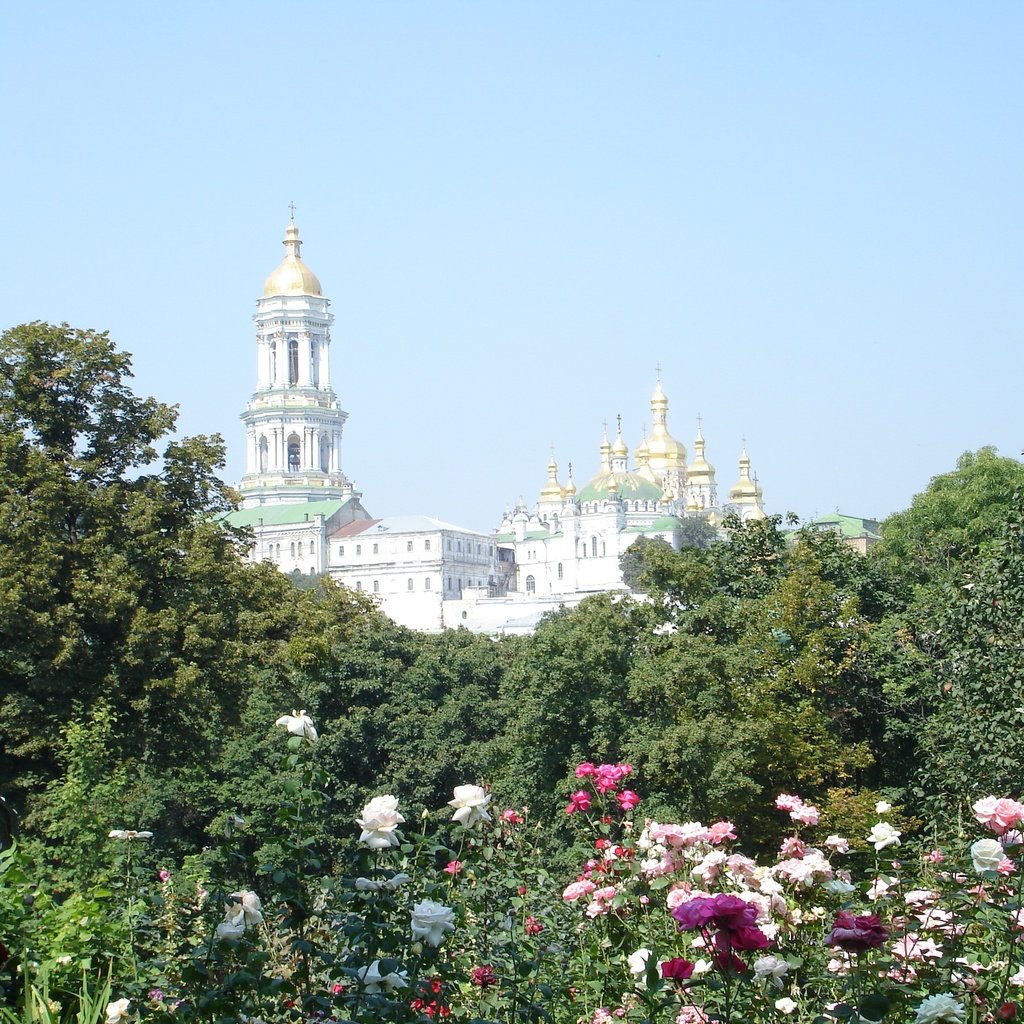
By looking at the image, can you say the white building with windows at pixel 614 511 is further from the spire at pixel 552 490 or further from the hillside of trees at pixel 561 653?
the hillside of trees at pixel 561 653

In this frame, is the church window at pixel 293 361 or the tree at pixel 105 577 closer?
the tree at pixel 105 577

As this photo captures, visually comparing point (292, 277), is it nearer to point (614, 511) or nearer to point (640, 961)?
point (614, 511)

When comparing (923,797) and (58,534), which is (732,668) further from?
(58,534)

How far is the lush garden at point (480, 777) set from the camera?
527 cm

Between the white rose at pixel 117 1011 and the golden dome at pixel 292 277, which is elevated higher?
the golden dome at pixel 292 277

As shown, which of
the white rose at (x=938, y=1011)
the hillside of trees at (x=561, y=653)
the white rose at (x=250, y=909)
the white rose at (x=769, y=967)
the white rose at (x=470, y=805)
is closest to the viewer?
the white rose at (x=938, y=1011)

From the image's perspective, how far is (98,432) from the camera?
63.3 feet

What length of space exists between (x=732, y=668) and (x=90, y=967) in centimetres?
1458

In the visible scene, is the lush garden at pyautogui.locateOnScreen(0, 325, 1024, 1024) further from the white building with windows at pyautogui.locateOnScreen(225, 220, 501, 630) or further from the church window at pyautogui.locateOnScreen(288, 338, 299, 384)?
the church window at pyautogui.locateOnScreen(288, 338, 299, 384)

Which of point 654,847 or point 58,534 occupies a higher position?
point 58,534

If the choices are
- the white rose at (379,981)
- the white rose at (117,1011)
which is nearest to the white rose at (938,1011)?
the white rose at (379,981)

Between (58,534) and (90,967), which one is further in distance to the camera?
(58,534)

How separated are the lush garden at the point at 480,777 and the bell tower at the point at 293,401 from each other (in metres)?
112

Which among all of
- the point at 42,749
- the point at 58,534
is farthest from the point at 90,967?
the point at 58,534
